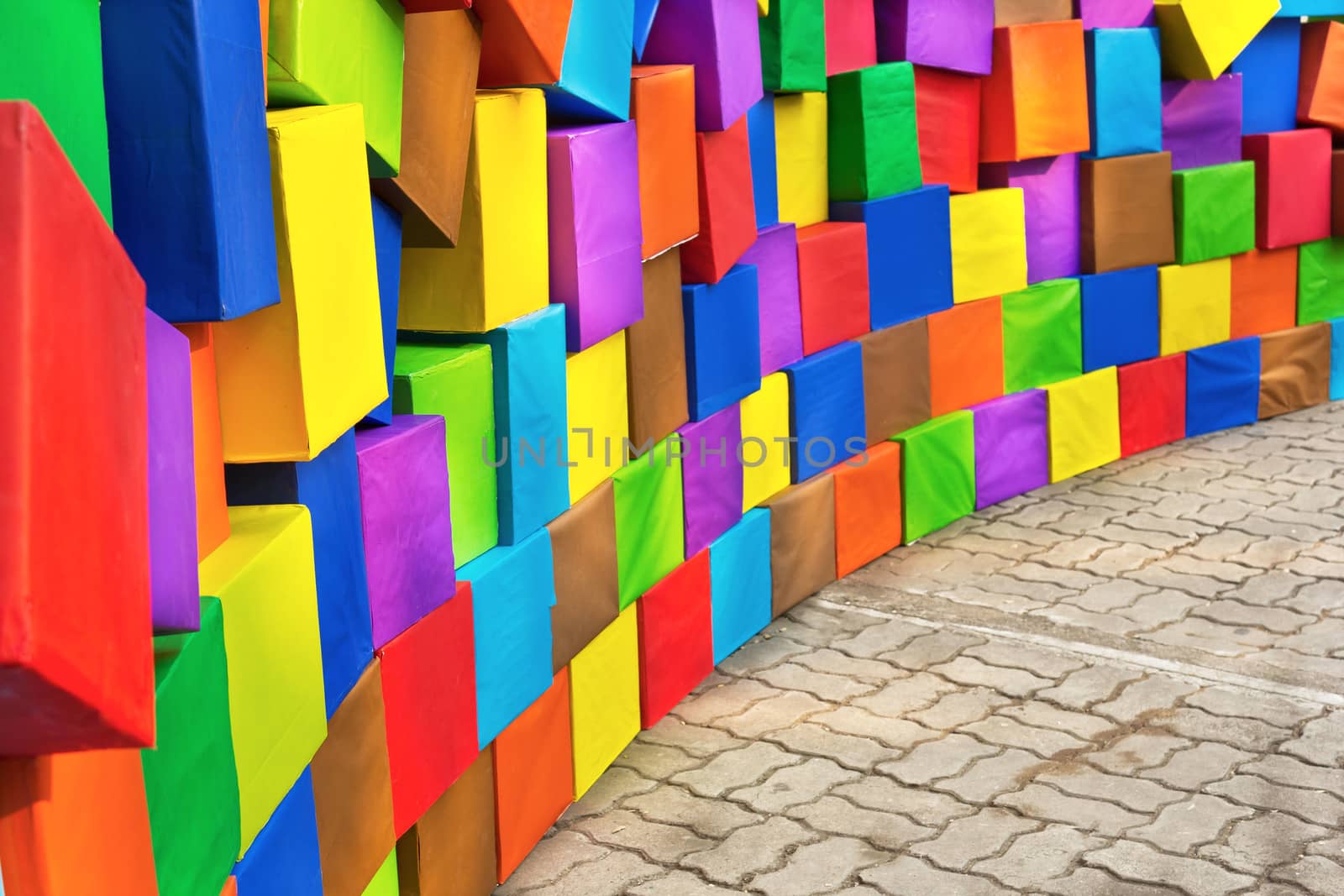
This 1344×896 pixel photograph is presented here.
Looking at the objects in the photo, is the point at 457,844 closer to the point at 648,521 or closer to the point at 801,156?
the point at 648,521

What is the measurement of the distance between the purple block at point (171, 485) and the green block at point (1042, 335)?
145 inches

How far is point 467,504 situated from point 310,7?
Result: 3.11 ft

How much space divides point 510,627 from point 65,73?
152 cm

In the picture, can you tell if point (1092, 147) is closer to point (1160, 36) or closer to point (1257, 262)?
point (1160, 36)

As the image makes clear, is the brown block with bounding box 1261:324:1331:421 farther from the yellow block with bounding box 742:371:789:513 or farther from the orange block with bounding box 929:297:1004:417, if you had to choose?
the yellow block with bounding box 742:371:789:513

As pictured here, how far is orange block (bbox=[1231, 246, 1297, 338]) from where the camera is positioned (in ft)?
17.5

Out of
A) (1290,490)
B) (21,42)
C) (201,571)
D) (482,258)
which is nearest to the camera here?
(21,42)

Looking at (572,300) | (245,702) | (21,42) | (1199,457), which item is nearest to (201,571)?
(245,702)

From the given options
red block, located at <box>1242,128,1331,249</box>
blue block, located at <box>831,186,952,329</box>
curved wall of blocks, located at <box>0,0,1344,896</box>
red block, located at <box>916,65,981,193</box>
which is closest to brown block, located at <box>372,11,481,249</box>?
curved wall of blocks, located at <box>0,0,1344,896</box>

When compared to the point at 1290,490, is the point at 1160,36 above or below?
above

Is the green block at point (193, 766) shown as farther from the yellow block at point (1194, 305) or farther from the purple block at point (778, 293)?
the yellow block at point (1194, 305)

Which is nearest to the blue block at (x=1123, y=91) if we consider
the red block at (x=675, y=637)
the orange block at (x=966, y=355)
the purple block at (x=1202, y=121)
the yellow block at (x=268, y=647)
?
the purple block at (x=1202, y=121)

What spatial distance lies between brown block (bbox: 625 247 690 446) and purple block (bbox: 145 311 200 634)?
1722 mm

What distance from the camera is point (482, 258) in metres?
2.31
